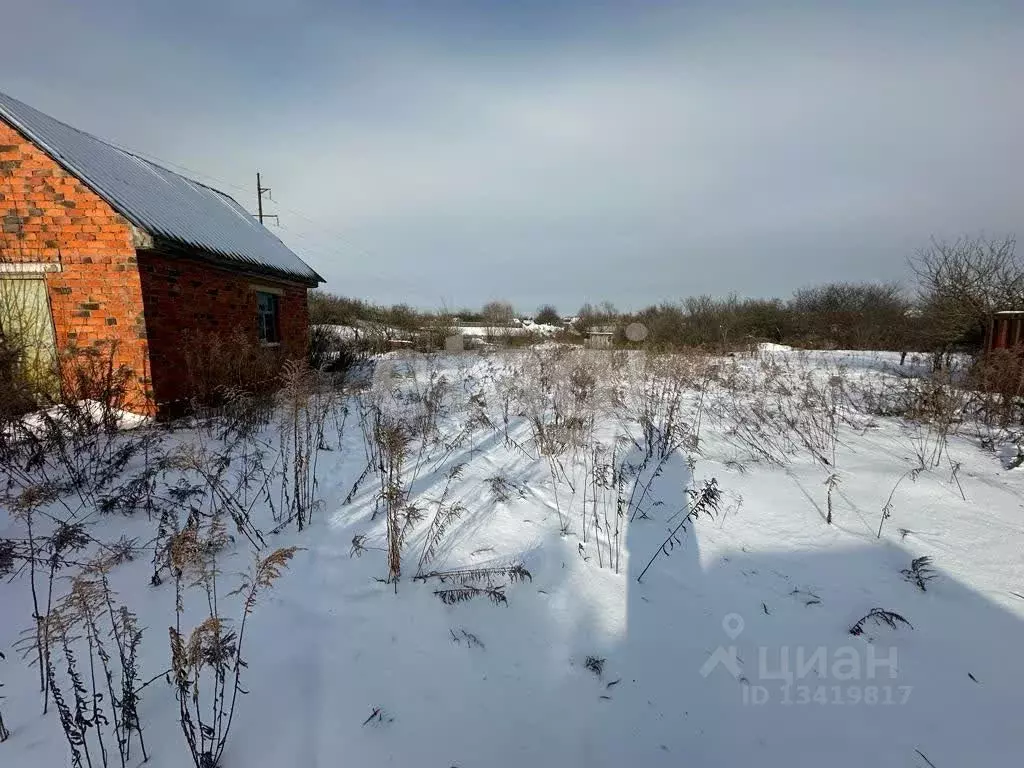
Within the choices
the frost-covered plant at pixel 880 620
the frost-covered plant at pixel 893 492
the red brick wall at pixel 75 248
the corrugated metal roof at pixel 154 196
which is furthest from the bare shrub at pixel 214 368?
the frost-covered plant at pixel 893 492

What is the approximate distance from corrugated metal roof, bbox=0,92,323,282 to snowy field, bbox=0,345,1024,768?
12.4ft

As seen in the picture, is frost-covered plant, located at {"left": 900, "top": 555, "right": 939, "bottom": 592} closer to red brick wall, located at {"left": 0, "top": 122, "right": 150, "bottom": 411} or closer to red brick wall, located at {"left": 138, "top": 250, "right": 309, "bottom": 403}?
red brick wall, located at {"left": 138, "top": 250, "right": 309, "bottom": 403}

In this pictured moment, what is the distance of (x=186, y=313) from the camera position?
673cm

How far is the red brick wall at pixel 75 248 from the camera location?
5797 millimetres

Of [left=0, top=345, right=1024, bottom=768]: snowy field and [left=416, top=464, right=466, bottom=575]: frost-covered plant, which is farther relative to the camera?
[left=416, top=464, right=466, bottom=575]: frost-covered plant

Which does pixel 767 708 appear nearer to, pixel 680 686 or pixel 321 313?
pixel 680 686

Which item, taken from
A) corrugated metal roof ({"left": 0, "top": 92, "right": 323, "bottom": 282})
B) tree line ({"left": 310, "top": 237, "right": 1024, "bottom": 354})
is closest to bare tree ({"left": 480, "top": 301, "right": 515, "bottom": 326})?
tree line ({"left": 310, "top": 237, "right": 1024, "bottom": 354})

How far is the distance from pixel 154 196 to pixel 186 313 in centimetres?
231

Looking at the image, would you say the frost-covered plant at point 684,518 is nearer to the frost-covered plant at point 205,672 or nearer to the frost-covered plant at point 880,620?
the frost-covered plant at point 880,620

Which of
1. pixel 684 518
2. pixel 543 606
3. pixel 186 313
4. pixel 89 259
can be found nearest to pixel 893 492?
pixel 684 518

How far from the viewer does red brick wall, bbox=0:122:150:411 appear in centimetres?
580

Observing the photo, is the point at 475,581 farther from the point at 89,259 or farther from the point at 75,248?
the point at 75,248

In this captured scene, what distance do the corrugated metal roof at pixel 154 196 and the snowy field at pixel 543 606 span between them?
148 inches

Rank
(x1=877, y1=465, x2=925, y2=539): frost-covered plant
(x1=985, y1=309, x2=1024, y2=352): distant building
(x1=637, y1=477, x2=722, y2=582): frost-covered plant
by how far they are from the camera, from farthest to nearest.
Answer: (x1=985, y1=309, x2=1024, y2=352): distant building, (x1=877, y1=465, x2=925, y2=539): frost-covered plant, (x1=637, y1=477, x2=722, y2=582): frost-covered plant
